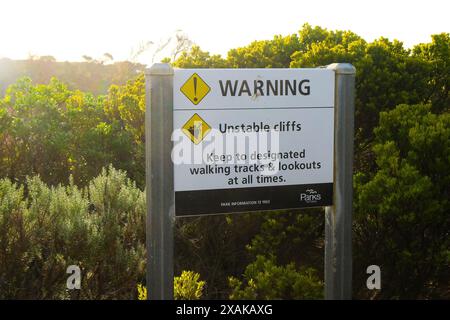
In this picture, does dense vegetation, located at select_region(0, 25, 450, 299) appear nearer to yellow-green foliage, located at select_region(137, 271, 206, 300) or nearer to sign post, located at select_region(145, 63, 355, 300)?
yellow-green foliage, located at select_region(137, 271, 206, 300)

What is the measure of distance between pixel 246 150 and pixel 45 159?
4.86m

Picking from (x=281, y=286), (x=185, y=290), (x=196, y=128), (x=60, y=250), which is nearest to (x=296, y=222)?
(x=281, y=286)

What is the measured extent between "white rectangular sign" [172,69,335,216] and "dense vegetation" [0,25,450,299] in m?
1.02

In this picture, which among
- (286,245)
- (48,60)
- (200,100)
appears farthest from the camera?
(48,60)

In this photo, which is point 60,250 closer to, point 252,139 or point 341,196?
point 252,139

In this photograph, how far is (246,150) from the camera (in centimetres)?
403

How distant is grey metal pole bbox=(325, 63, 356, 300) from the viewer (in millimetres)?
4230

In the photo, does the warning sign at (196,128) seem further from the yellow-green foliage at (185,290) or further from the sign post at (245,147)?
the yellow-green foliage at (185,290)

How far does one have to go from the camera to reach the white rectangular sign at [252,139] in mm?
3883

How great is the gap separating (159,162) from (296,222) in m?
2.51

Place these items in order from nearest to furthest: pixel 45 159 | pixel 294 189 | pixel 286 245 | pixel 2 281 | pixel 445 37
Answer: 1. pixel 294 189
2. pixel 2 281
3. pixel 286 245
4. pixel 445 37
5. pixel 45 159

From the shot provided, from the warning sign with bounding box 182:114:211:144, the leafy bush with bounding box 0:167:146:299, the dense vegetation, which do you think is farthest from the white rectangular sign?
the leafy bush with bounding box 0:167:146:299

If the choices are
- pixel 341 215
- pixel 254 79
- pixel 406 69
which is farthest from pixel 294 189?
pixel 406 69

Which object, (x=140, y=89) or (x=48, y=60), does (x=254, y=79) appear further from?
(x=48, y=60)
